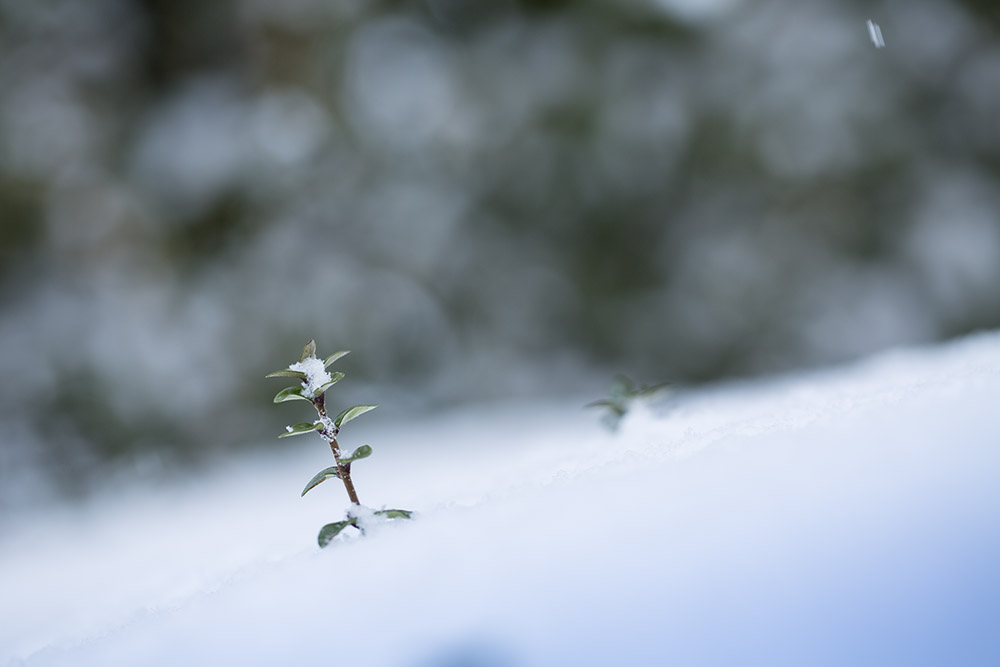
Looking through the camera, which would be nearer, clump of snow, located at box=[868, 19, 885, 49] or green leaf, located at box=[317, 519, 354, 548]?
green leaf, located at box=[317, 519, 354, 548]

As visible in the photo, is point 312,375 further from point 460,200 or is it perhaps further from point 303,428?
point 460,200

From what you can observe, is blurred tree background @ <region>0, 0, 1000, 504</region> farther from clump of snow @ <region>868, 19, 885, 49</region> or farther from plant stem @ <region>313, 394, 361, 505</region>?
plant stem @ <region>313, 394, 361, 505</region>

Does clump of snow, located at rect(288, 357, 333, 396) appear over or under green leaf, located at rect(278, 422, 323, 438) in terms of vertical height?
over

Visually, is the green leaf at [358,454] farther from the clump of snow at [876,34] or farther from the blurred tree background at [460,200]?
the clump of snow at [876,34]

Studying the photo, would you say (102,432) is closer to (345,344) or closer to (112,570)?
(345,344)

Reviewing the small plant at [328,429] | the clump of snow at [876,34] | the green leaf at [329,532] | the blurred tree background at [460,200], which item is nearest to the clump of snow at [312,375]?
the small plant at [328,429]

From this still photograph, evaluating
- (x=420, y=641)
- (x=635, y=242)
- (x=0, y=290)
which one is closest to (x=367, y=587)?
(x=420, y=641)

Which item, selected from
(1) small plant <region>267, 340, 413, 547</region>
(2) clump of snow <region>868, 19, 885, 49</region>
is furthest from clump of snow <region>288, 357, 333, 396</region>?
(2) clump of snow <region>868, 19, 885, 49</region>
